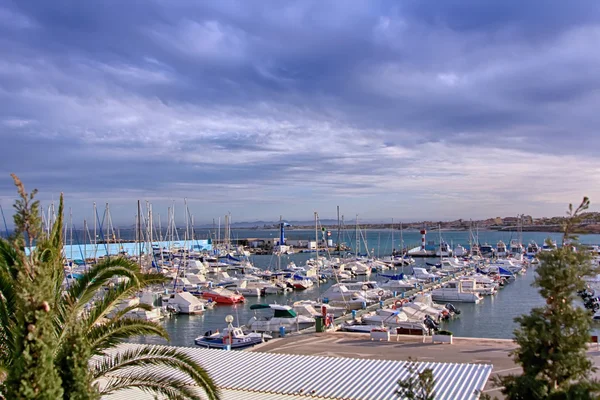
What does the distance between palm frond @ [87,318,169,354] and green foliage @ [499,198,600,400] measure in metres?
6.48

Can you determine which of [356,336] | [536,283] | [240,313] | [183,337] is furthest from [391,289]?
[536,283]

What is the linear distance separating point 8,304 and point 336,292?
150 ft

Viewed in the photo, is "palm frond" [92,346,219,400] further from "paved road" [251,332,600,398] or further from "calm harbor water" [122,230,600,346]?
"calm harbor water" [122,230,600,346]

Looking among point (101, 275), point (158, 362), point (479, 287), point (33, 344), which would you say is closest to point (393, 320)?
point (479, 287)

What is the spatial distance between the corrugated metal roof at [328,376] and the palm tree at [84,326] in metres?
4.15

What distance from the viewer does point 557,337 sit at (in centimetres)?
877

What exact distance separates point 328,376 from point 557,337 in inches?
320

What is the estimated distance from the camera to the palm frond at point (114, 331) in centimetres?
1018

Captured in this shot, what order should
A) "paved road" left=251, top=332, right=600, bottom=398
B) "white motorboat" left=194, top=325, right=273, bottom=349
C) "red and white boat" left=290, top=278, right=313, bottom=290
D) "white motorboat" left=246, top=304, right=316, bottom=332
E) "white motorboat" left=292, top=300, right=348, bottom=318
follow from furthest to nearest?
"red and white boat" left=290, top=278, right=313, bottom=290 → "white motorboat" left=292, top=300, right=348, bottom=318 → "white motorboat" left=246, top=304, right=316, bottom=332 → "white motorboat" left=194, top=325, right=273, bottom=349 → "paved road" left=251, top=332, right=600, bottom=398

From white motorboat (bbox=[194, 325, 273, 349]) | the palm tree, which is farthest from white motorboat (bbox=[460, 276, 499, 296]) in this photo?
the palm tree

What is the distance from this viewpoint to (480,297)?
2216 inches

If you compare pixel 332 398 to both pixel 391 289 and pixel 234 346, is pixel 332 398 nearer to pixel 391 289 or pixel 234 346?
pixel 234 346

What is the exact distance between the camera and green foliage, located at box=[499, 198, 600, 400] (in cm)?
868

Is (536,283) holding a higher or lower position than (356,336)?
higher
